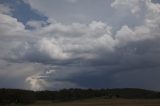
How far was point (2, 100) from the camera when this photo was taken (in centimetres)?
19162

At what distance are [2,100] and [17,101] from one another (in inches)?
315

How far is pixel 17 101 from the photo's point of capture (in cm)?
19475

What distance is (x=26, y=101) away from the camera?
646 feet

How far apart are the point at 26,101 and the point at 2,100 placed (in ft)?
42.4

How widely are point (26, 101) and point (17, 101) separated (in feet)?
16.2
